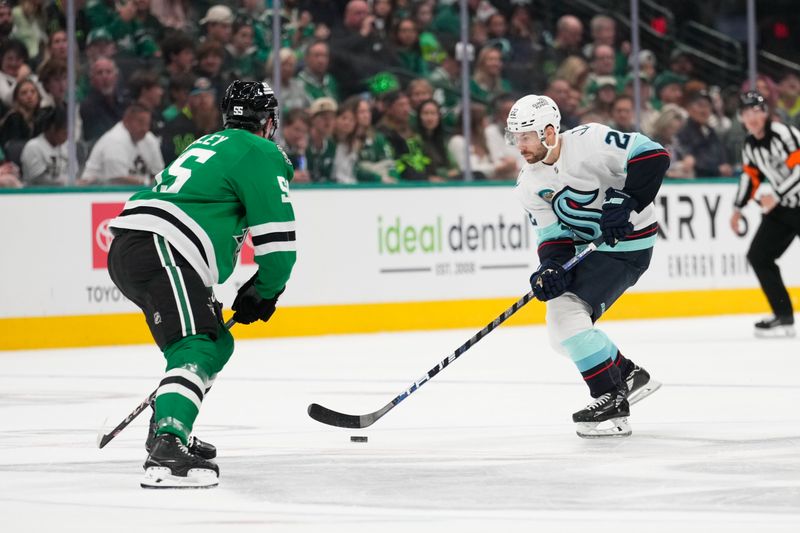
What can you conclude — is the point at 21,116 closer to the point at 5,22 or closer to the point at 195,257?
the point at 5,22

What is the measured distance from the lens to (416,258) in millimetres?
9094

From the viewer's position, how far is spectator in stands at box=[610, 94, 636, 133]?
10.1 meters

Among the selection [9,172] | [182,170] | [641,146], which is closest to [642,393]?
[641,146]

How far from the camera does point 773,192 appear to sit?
8.16 m

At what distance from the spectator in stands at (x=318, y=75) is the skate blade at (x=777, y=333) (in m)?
3.05

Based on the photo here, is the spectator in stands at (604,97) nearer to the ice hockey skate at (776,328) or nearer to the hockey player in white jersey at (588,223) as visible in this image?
the ice hockey skate at (776,328)

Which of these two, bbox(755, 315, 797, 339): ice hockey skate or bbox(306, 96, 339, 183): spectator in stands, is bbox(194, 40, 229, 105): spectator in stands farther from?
bbox(755, 315, 797, 339): ice hockey skate

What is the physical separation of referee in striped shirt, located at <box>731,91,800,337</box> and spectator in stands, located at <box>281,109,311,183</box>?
267cm

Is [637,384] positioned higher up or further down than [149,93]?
further down

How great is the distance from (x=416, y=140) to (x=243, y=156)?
5936 millimetres

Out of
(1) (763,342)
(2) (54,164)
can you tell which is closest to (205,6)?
(2) (54,164)

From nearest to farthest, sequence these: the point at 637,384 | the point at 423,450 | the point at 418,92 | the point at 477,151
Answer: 1. the point at 423,450
2. the point at 637,384
3. the point at 418,92
4. the point at 477,151

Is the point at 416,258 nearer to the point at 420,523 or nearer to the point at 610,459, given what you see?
the point at 610,459

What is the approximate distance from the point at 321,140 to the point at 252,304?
18.1ft
